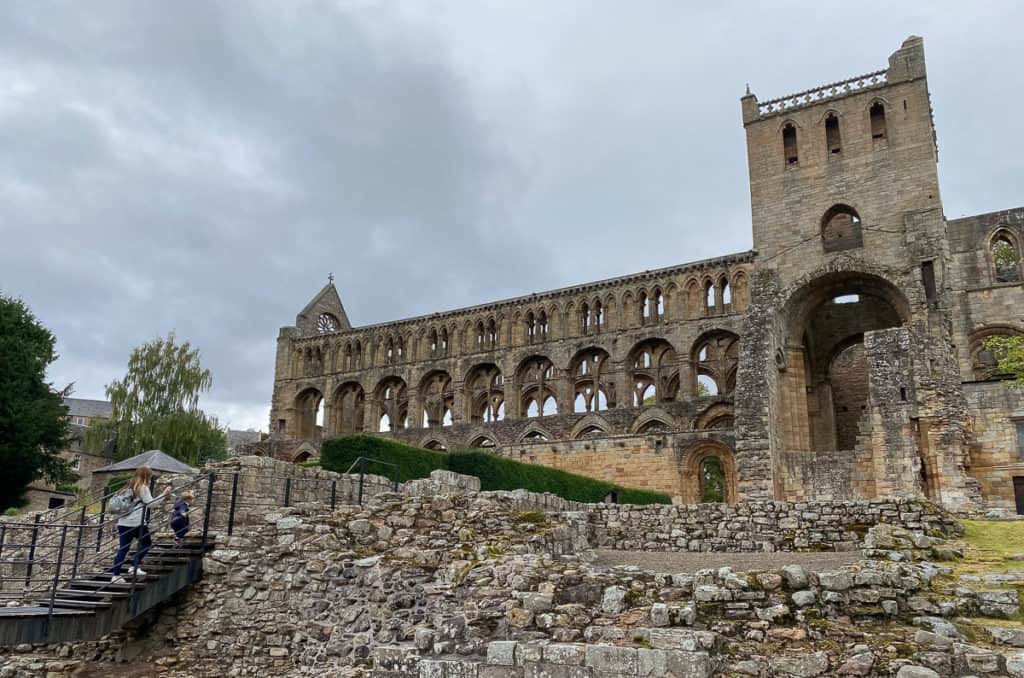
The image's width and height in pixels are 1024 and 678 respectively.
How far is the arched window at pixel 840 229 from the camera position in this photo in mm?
27594

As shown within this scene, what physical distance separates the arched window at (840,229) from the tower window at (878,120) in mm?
2929

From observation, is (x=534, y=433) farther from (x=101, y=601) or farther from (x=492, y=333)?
(x=101, y=601)

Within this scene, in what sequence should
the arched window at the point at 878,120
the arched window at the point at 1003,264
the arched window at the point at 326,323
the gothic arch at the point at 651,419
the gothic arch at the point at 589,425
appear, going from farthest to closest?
1. the arched window at the point at 326,323
2. the gothic arch at the point at 589,425
3. the gothic arch at the point at 651,419
4. the arched window at the point at 878,120
5. the arched window at the point at 1003,264

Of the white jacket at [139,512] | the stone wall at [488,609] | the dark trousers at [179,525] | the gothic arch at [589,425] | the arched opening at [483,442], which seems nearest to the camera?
the stone wall at [488,609]

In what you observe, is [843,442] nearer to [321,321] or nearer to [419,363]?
[419,363]

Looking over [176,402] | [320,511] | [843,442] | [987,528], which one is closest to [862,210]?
[843,442]

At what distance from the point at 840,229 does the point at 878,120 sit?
13.5 ft

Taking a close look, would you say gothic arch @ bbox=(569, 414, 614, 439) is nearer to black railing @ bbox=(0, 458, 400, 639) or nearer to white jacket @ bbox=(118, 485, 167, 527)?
black railing @ bbox=(0, 458, 400, 639)

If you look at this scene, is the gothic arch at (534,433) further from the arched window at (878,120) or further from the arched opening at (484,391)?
the arched window at (878,120)

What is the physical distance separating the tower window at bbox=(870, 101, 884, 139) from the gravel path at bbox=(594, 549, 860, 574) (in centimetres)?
2152

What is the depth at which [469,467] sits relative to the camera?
21.7 m

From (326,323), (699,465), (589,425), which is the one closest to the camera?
(699,465)

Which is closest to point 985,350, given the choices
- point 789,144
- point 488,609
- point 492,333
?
point 789,144

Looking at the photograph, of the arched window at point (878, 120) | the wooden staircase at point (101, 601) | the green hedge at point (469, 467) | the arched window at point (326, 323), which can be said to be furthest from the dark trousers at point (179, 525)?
the arched window at point (326, 323)
